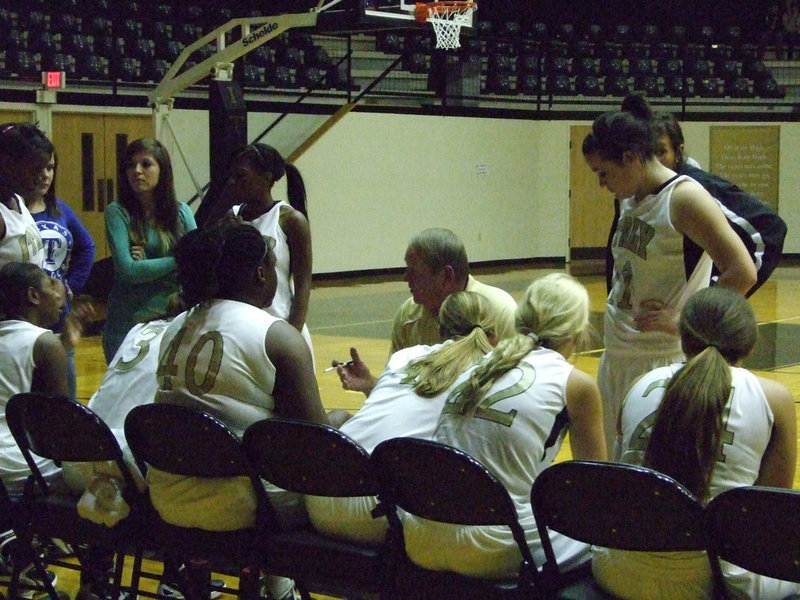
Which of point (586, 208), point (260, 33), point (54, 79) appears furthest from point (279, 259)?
point (586, 208)

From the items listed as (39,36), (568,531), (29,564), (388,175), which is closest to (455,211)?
(388,175)

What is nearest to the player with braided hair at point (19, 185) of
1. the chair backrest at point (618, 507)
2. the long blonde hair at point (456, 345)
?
the long blonde hair at point (456, 345)

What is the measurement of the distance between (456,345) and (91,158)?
35.7 feet

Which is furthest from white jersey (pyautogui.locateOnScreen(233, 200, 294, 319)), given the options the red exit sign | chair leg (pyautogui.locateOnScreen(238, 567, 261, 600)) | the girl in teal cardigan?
the red exit sign

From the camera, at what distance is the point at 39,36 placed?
43.8 ft

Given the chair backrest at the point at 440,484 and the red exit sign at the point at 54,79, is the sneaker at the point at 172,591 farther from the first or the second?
the red exit sign at the point at 54,79

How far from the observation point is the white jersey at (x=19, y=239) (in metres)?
3.94

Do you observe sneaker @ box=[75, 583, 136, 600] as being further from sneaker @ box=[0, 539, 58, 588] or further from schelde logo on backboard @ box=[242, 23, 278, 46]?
schelde logo on backboard @ box=[242, 23, 278, 46]

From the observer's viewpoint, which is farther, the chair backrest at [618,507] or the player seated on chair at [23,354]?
the player seated on chair at [23,354]

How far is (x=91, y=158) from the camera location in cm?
1294

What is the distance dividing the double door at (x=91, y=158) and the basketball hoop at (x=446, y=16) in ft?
13.9

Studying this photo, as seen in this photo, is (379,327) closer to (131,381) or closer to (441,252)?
(441,252)

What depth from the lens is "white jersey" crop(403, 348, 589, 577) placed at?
2.55 m

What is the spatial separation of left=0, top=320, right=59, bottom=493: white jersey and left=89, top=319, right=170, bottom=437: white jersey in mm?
239
